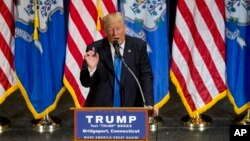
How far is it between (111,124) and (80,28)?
8.47 feet

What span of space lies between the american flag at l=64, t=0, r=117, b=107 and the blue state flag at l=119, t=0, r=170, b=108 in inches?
7.5

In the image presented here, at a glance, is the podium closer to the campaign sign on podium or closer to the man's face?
the campaign sign on podium

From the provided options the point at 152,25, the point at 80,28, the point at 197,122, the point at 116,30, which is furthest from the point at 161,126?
the point at 116,30

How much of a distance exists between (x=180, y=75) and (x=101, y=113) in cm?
268

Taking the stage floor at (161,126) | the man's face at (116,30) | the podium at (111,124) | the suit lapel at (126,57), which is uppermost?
the man's face at (116,30)

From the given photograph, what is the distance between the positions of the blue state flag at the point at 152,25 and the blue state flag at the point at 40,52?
69 centimetres

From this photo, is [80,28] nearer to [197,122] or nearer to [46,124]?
[46,124]

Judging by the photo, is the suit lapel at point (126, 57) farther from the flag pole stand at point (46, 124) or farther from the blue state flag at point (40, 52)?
the flag pole stand at point (46, 124)

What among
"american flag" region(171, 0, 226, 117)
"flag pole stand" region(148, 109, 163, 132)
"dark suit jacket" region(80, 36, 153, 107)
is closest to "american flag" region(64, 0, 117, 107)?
"american flag" region(171, 0, 226, 117)

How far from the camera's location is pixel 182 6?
20.2 ft

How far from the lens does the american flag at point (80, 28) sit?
6.14 meters

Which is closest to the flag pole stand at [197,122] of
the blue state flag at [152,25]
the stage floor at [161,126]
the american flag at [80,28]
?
the stage floor at [161,126]

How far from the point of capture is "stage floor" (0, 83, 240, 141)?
626cm

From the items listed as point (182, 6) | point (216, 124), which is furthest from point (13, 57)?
point (216, 124)
